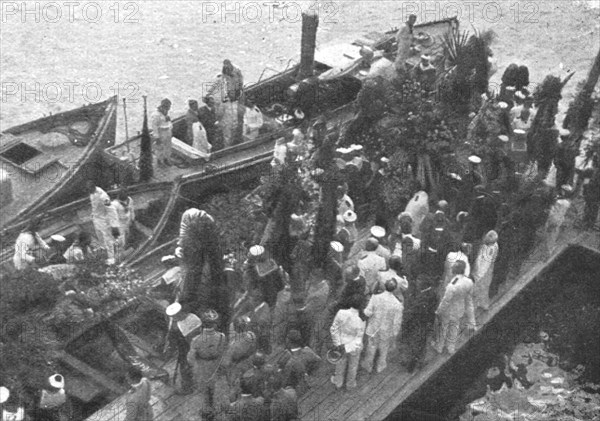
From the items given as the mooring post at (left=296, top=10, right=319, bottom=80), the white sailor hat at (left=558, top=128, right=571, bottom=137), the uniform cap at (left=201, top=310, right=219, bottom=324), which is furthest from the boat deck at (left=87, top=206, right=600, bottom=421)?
the mooring post at (left=296, top=10, right=319, bottom=80)

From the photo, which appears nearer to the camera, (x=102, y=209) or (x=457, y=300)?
(x=457, y=300)

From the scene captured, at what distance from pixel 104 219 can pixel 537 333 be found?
277 inches

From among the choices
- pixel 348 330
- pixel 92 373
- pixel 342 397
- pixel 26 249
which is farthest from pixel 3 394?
pixel 342 397

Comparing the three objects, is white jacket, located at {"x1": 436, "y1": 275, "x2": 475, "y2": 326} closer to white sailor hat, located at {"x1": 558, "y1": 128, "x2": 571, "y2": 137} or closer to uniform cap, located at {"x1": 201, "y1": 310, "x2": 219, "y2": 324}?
uniform cap, located at {"x1": 201, "y1": 310, "x2": 219, "y2": 324}

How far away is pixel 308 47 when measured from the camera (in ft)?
57.5

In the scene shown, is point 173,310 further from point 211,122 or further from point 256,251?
point 211,122

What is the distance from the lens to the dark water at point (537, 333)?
40.7 ft

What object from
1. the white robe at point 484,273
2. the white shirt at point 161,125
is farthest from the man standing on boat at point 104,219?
the white robe at point 484,273

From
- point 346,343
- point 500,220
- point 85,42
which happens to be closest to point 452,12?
point 85,42

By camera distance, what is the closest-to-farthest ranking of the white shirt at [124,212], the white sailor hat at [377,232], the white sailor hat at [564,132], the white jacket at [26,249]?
1. the white jacket at [26,249]
2. the white sailor hat at [377,232]
3. the white shirt at [124,212]
4. the white sailor hat at [564,132]

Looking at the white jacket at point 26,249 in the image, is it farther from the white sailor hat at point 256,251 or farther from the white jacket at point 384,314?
the white jacket at point 384,314

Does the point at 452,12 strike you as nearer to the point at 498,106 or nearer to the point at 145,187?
the point at 498,106

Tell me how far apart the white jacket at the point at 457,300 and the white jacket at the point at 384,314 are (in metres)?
0.73

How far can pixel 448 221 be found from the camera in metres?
12.3
